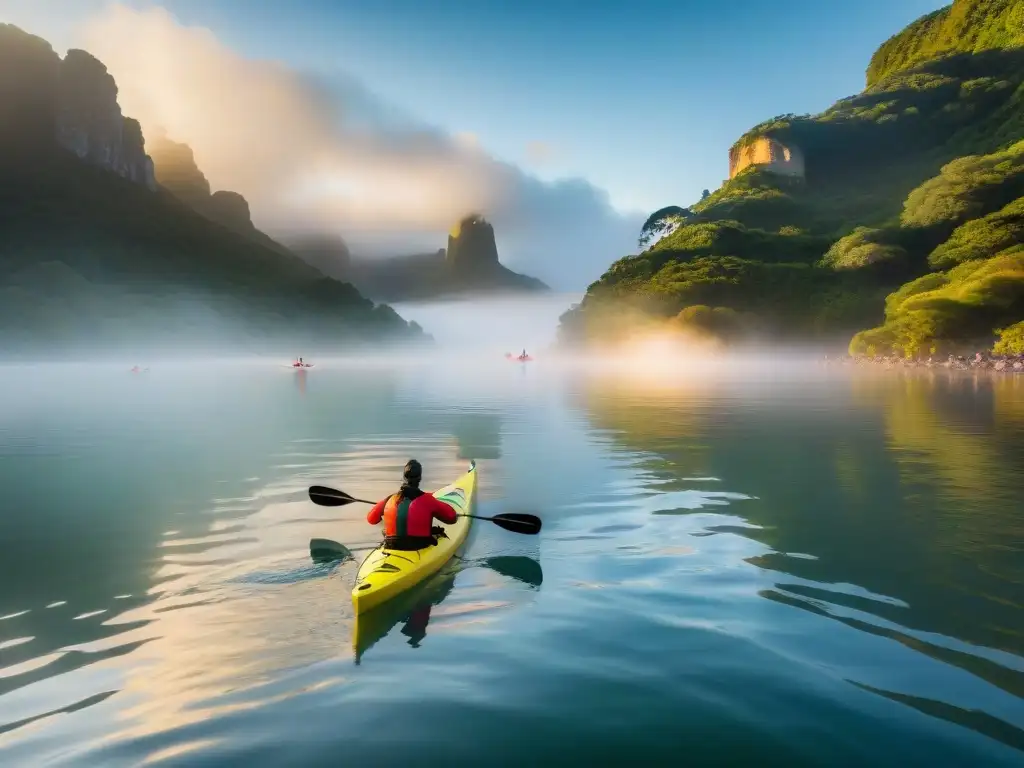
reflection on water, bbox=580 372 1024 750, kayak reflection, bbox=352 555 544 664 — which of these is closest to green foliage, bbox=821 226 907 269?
reflection on water, bbox=580 372 1024 750

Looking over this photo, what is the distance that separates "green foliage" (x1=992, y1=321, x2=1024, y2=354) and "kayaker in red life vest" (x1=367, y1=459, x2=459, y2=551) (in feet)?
292

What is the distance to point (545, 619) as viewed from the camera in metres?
9.79

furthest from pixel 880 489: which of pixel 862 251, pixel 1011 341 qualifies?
pixel 862 251

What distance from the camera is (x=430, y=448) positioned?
27219 millimetres

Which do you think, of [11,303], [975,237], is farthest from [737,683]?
[11,303]

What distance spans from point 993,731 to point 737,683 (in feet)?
7.57

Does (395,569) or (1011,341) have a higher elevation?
(1011,341)

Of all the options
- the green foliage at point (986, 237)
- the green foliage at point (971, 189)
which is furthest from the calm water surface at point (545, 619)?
the green foliage at point (971, 189)

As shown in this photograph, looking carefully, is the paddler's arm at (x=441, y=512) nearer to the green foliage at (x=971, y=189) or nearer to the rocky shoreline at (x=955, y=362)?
the rocky shoreline at (x=955, y=362)

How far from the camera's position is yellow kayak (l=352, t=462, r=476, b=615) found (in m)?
9.98

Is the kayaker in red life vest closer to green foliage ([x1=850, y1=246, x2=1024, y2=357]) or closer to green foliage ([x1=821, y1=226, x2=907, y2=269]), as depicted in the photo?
green foliage ([x1=850, y1=246, x2=1024, y2=357])

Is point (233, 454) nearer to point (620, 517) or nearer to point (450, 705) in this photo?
point (620, 517)

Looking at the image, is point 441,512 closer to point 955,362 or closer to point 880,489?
point 880,489

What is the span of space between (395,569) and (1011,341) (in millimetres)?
92851
